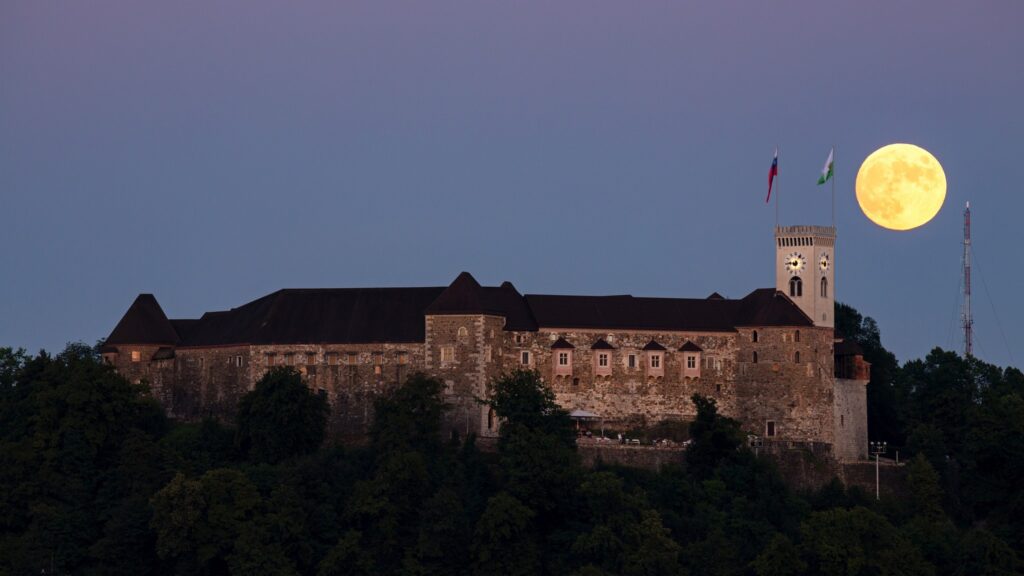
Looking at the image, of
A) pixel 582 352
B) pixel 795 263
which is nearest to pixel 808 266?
pixel 795 263

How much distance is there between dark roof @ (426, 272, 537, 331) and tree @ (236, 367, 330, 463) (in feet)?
28.8

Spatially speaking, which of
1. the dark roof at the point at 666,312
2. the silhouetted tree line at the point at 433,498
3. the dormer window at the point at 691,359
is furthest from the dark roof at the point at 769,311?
the silhouetted tree line at the point at 433,498

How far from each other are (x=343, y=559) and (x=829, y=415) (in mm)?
29717

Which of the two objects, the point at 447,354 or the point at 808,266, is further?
the point at 808,266

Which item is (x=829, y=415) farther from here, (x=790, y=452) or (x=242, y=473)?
(x=242, y=473)

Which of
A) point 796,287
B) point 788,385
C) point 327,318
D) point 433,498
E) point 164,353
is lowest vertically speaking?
point 433,498

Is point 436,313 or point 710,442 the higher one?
point 436,313

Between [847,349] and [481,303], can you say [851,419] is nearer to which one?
[847,349]

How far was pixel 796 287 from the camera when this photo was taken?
13075cm

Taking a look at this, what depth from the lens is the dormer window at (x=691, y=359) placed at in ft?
420

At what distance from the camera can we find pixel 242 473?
383 feet

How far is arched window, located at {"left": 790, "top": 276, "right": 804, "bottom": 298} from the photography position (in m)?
130

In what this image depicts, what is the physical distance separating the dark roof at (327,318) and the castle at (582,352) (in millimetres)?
107

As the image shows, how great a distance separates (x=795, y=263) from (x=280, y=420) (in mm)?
30335
